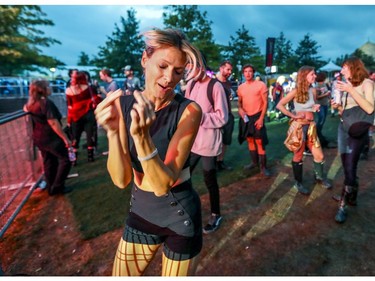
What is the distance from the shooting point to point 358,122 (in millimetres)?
3320

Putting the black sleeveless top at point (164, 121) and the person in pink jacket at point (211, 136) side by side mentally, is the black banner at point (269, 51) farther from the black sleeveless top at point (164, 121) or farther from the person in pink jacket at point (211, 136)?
the black sleeveless top at point (164, 121)

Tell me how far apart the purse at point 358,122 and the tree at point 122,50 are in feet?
130

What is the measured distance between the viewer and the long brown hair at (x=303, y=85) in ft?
13.5

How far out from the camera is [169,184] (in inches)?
47.4

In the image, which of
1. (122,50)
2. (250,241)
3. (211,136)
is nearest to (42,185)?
(211,136)

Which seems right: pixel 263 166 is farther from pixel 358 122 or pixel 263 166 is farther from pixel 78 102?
pixel 78 102

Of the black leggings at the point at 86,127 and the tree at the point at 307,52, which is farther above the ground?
the tree at the point at 307,52

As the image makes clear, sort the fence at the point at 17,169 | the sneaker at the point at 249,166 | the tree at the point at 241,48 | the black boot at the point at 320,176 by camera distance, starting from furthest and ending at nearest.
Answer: the tree at the point at 241,48
the sneaker at the point at 249,166
the black boot at the point at 320,176
the fence at the point at 17,169

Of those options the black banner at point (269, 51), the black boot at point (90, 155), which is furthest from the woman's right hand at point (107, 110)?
the black banner at point (269, 51)

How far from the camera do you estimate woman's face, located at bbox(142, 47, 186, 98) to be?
1.32m

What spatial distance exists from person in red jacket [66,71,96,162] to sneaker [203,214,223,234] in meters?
3.97

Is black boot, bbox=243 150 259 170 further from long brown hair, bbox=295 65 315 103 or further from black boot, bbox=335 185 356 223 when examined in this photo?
black boot, bbox=335 185 356 223

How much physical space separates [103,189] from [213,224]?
2.31 m

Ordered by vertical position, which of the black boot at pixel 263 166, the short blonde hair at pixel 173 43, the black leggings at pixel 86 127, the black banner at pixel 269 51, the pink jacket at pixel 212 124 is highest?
the black banner at pixel 269 51
